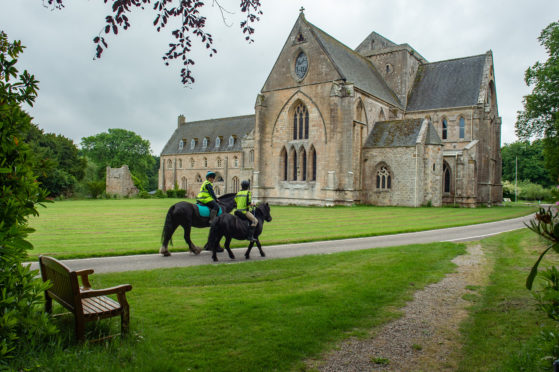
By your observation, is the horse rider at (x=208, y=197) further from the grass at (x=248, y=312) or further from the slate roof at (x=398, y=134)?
the slate roof at (x=398, y=134)

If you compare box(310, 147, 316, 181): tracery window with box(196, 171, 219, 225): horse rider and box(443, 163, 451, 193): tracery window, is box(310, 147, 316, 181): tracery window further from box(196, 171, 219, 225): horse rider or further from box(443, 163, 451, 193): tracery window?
box(196, 171, 219, 225): horse rider

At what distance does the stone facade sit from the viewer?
57.5 meters

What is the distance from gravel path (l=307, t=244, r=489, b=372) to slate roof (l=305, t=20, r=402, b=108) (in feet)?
101

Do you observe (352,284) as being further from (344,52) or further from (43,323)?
(344,52)

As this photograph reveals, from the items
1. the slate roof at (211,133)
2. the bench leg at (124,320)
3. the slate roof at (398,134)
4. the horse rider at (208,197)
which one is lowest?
the bench leg at (124,320)

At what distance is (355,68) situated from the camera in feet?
130

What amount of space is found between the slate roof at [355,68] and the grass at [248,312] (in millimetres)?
29125

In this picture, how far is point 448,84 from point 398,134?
40.9 feet

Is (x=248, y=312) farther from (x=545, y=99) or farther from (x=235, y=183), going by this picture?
(x=235, y=183)

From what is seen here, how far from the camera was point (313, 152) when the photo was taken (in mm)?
37219

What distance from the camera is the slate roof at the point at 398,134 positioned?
3475cm

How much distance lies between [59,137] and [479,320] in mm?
58329

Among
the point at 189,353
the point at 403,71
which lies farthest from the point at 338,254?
the point at 403,71

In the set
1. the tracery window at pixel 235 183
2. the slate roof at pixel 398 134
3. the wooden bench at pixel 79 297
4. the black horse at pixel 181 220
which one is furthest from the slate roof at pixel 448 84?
the wooden bench at pixel 79 297
